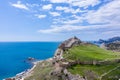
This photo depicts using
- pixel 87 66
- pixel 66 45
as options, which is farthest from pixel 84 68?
pixel 66 45

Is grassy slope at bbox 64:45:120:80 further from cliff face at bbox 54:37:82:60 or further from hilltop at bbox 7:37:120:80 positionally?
cliff face at bbox 54:37:82:60

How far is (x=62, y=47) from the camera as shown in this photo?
119562 mm

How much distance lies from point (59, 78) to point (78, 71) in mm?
7681

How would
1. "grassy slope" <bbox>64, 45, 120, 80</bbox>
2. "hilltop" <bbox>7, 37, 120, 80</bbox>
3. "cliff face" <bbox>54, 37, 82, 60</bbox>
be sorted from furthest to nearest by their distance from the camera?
"cliff face" <bbox>54, 37, 82, 60</bbox> < "grassy slope" <bbox>64, 45, 120, 80</bbox> < "hilltop" <bbox>7, 37, 120, 80</bbox>

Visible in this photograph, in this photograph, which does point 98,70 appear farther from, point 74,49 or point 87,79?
point 74,49

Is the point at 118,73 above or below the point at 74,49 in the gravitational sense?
below

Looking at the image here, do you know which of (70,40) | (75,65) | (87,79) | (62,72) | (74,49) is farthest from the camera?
(70,40)

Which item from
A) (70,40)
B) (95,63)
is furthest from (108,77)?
(70,40)

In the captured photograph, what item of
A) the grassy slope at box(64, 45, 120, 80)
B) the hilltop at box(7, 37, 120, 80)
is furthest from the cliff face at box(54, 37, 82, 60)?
the hilltop at box(7, 37, 120, 80)

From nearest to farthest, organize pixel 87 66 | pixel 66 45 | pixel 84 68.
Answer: pixel 84 68, pixel 87 66, pixel 66 45

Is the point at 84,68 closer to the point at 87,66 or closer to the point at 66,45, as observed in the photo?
the point at 87,66

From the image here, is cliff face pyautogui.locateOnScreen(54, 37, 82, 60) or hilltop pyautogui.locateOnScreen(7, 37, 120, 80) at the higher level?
cliff face pyautogui.locateOnScreen(54, 37, 82, 60)

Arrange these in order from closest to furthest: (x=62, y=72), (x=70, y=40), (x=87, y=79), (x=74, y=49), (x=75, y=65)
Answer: (x=87, y=79), (x=62, y=72), (x=75, y=65), (x=74, y=49), (x=70, y=40)

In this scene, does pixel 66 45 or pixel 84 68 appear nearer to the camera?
pixel 84 68
